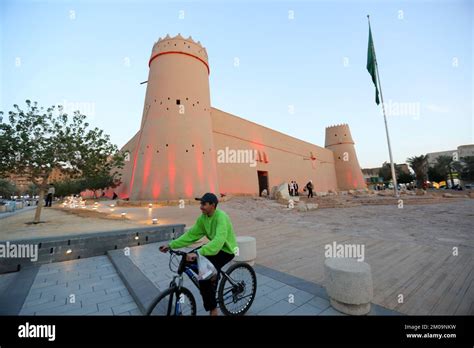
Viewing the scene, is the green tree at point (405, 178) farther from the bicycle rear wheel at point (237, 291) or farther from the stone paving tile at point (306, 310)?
the bicycle rear wheel at point (237, 291)

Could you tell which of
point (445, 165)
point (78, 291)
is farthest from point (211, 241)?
point (445, 165)

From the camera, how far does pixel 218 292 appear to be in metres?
2.55

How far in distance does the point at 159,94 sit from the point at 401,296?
2223cm

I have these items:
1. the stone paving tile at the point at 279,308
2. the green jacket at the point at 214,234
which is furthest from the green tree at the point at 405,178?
the green jacket at the point at 214,234

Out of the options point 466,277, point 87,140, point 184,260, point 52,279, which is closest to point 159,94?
point 87,140

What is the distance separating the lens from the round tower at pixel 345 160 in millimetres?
45312

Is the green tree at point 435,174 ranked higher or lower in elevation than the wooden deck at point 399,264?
higher

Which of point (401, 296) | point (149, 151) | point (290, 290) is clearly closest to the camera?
point (401, 296)

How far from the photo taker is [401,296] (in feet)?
10.1

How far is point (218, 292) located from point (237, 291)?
32 cm

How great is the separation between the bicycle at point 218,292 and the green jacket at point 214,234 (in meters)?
0.17

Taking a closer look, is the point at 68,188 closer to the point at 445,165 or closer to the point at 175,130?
the point at 175,130

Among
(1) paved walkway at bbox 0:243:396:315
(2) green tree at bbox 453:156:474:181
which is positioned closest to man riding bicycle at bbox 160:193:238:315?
(1) paved walkway at bbox 0:243:396:315
